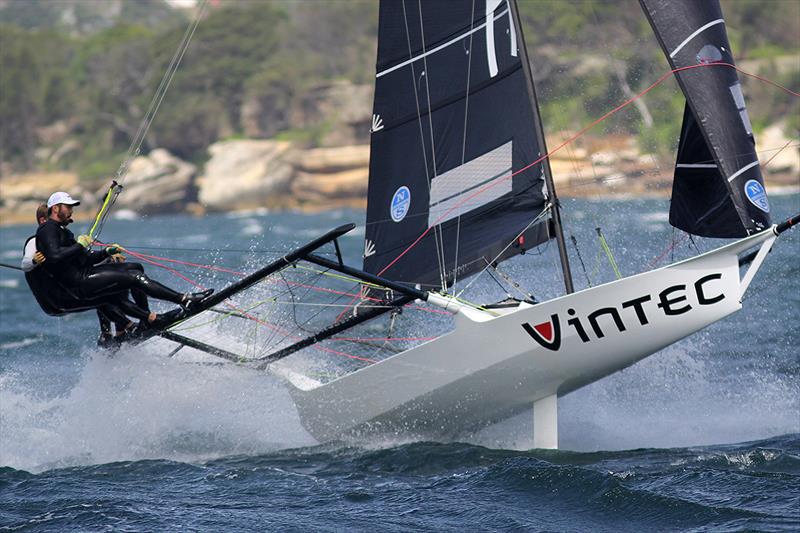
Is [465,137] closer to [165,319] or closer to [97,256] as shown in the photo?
[165,319]

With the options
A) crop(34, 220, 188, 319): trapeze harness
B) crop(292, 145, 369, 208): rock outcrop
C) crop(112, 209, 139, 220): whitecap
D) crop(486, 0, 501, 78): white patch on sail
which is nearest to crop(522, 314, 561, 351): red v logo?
crop(486, 0, 501, 78): white patch on sail

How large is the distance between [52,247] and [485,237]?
251 centimetres

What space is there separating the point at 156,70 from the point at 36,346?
43.0 m

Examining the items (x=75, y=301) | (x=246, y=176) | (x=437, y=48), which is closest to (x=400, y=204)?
(x=437, y=48)

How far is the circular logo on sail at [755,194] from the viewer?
243 inches

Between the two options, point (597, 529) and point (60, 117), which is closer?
point (597, 529)

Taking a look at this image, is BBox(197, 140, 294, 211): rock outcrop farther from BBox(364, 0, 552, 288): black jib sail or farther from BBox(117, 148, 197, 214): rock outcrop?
BBox(364, 0, 552, 288): black jib sail

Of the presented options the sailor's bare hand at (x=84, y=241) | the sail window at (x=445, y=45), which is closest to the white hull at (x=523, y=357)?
Result: the sailor's bare hand at (x=84, y=241)

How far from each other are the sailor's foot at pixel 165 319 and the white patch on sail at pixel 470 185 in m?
1.62

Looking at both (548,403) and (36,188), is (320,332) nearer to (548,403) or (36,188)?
(548,403)

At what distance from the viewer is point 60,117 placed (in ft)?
170

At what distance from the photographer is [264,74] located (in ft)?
166

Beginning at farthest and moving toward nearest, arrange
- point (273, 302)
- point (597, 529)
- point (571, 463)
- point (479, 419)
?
point (273, 302), point (479, 419), point (571, 463), point (597, 529)

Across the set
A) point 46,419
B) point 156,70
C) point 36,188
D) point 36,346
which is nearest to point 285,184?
point 36,188
